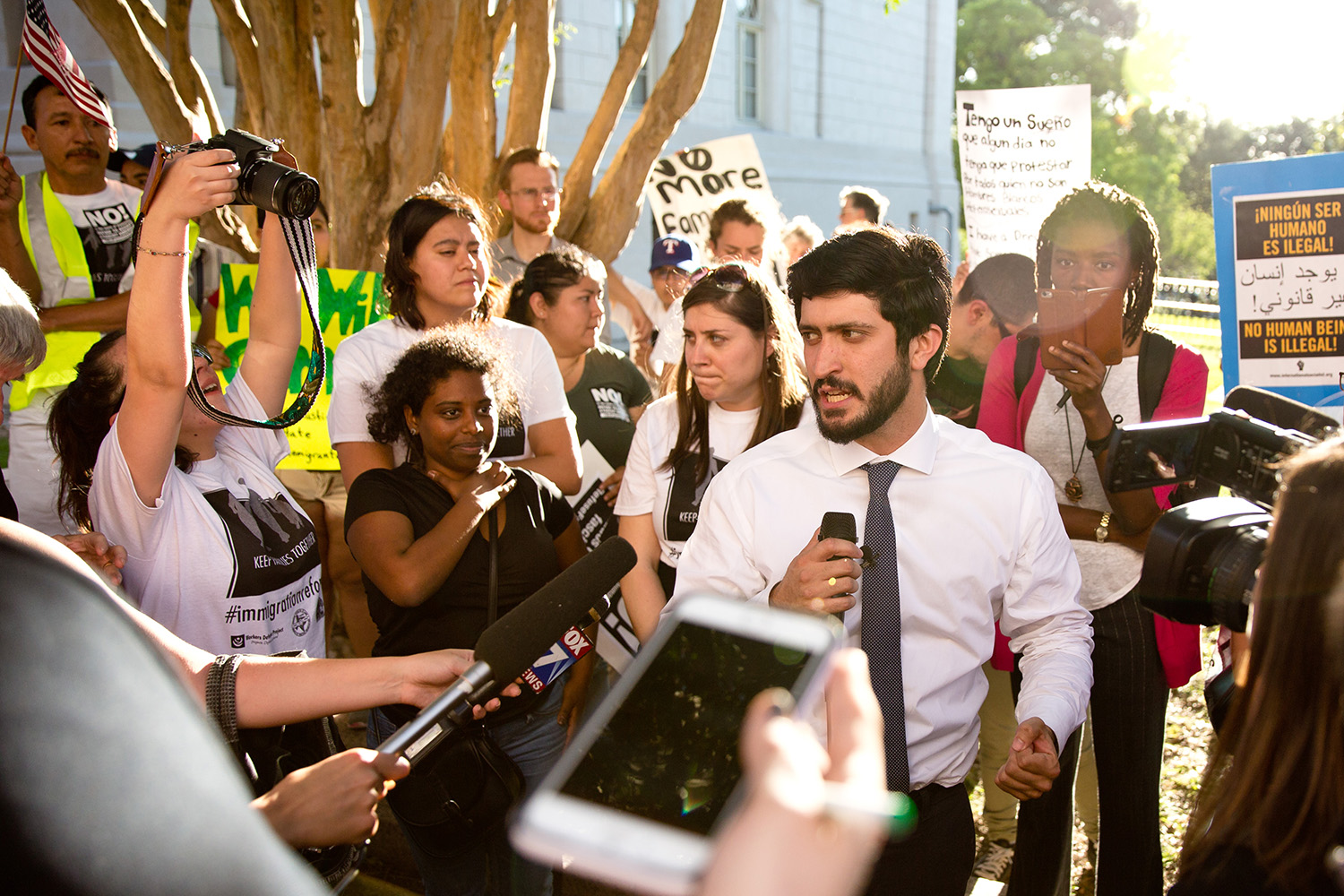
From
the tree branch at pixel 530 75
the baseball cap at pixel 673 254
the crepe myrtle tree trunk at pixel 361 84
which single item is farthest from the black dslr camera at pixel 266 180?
the tree branch at pixel 530 75

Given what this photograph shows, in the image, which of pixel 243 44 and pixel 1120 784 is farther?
pixel 243 44

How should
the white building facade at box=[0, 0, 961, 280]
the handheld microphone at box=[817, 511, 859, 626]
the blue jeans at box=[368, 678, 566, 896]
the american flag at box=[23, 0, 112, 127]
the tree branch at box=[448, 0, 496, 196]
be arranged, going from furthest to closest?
the white building facade at box=[0, 0, 961, 280] → the tree branch at box=[448, 0, 496, 196] → the american flag at box=[23, 0, 112, 127] → the blue jeans at box=[368, 678, 566, 896] → the handheld microphone at box=[817, 511, 859, 626]

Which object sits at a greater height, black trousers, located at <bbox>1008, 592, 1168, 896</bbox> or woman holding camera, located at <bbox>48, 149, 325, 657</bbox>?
woman holding camera, located at <bbox>48, 149, 325, 657</bbox>

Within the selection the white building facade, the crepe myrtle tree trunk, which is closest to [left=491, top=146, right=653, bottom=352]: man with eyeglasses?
the crepe myrtle tree trunk

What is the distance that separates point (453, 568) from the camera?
2.57 metres

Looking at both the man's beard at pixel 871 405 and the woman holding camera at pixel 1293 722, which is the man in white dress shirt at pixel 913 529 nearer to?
the man's beard at pixel 871 405

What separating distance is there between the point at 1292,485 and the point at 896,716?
3.32 ft

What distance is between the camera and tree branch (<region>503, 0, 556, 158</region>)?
5660 millimetres

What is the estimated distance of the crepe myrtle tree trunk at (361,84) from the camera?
4.89 m

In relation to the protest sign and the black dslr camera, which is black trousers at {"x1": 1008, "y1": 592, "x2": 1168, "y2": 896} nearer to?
the protest sign

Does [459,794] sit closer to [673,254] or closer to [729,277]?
[729,277]

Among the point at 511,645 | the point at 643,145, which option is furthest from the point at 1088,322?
the point at 643,145

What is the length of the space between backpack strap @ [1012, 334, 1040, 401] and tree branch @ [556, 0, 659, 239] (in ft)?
11.5

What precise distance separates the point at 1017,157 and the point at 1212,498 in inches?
156
